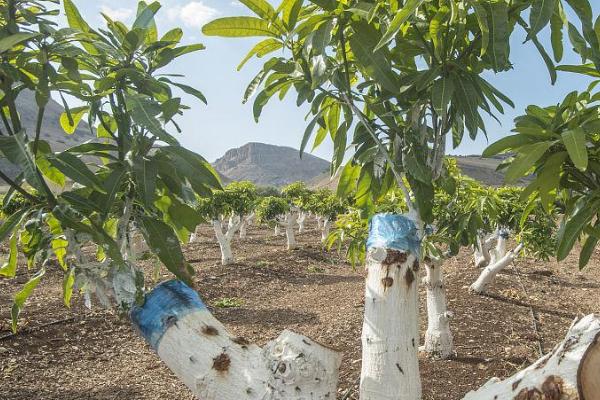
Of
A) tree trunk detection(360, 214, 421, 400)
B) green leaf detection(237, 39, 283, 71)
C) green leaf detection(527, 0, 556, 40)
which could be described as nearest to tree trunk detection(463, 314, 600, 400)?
tree trunk detection(360, 214, 421, 400)

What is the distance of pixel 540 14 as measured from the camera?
46.7 inches

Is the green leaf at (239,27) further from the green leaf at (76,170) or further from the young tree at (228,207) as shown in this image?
the young tree at (228,207)

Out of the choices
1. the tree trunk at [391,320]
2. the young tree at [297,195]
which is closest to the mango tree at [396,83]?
the tree trunk at [391,320]

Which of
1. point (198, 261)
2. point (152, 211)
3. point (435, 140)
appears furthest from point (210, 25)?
point (198, 261)

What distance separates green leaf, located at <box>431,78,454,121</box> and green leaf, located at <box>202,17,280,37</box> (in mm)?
595

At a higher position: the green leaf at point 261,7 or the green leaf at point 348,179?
the green leaf at point 261,7

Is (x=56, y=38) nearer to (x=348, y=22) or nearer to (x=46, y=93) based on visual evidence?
(x=46, y=93)

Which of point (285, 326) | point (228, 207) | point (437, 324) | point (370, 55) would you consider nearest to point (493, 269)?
point (437, 324)

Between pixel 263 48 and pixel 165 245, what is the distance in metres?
0.80

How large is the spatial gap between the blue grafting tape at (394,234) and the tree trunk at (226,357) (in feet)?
1.23

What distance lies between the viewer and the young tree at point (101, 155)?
1401 mm

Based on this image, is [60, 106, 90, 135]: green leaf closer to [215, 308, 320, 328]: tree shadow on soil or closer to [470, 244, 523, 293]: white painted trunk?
[215, 308, 320, 328]: tree shadow on soil

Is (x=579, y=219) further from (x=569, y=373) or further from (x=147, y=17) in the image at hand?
(x=147, y=17)

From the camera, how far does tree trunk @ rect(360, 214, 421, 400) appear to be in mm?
1361
